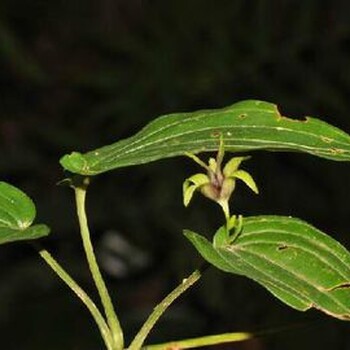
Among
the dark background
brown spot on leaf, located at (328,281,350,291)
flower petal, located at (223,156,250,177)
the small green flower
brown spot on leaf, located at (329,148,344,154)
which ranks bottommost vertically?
brown spot on leaf, located at (328,281,350,291)

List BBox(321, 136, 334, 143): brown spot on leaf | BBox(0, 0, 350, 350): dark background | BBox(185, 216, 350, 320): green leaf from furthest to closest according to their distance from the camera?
BBox(0, 0, 350, 350): dark background, BBox(321, 136, 334, 143): brown spot on leaf, BBox(185, 216, 350, 320): green leaf

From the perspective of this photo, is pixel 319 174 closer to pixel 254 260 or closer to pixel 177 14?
pixel 177 14

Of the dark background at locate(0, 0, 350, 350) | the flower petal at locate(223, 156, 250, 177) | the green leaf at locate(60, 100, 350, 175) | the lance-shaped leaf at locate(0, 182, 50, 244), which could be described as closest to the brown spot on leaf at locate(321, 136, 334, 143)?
the green leaf at locate(60, 100, 350, 175)

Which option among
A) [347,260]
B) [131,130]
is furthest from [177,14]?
[347,260]

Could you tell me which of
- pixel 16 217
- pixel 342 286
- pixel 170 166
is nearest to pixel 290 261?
pixel 342 286

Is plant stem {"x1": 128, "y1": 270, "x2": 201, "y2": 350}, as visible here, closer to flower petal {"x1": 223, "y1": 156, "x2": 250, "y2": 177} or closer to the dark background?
flower petal {"x1": 223, "y1": 156, "x2": 250, "y2": 177}

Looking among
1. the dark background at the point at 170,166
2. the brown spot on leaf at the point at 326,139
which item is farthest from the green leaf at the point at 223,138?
the dark background at the point at 170,166

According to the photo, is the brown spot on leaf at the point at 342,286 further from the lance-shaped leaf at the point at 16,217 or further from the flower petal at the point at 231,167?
the lance-shaped leaf at the point at 16,217
